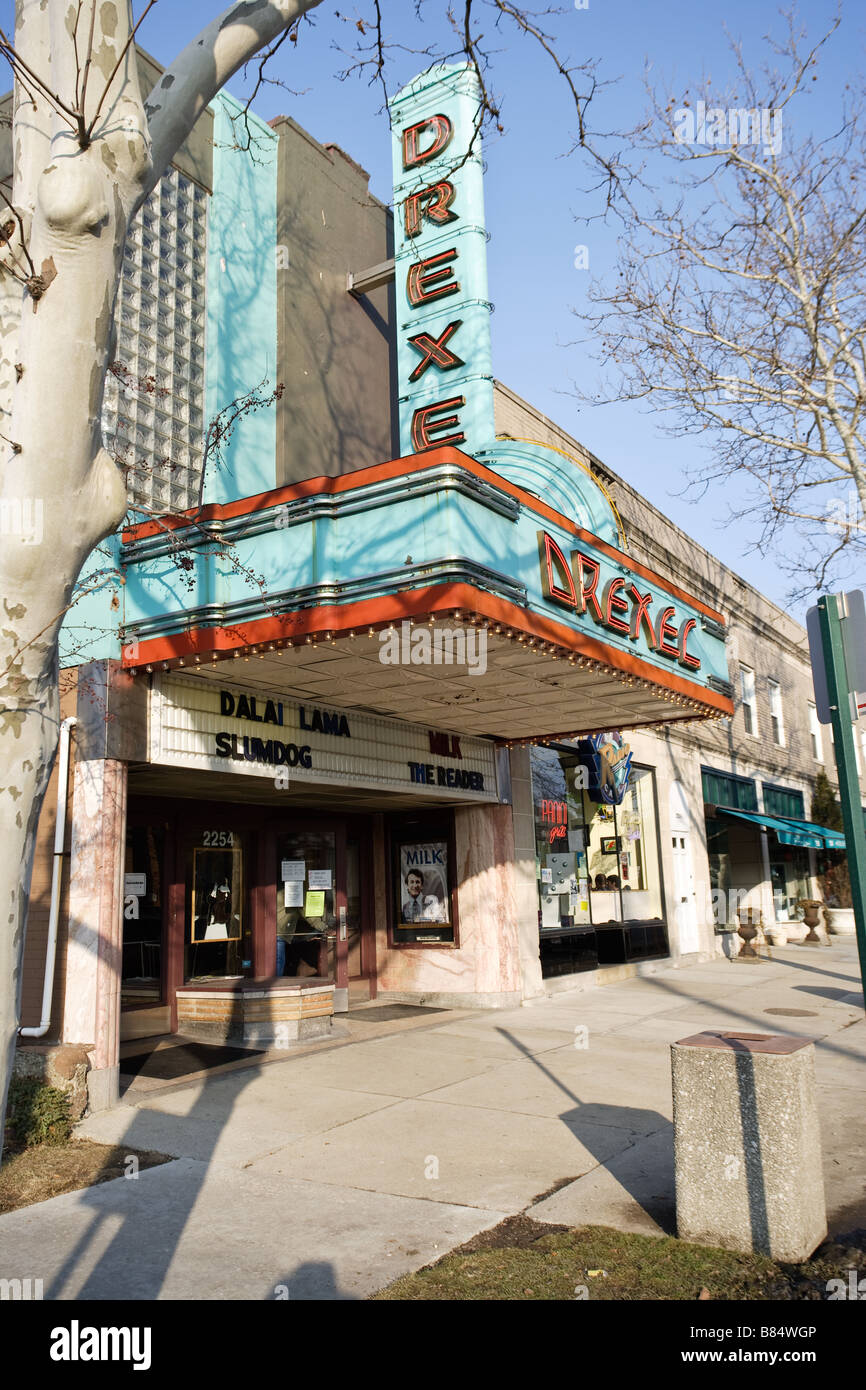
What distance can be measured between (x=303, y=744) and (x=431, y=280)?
5.09m

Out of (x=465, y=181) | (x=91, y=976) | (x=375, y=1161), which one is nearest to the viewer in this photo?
(x=375, y=1161)

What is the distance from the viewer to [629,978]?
16.6 m

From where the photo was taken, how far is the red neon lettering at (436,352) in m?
9.97

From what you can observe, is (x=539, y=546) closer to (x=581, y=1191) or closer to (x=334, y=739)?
(x=334, y=739)

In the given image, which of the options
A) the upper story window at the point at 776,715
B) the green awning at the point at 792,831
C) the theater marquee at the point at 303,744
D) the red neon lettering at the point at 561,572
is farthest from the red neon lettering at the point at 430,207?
the upper story window at the point at 776,715

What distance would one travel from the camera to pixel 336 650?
26.1 ft

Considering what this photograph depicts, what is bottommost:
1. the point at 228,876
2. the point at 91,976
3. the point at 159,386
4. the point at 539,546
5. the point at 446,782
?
the point at 91,976

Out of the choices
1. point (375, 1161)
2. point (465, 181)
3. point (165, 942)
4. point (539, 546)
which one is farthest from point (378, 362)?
point (375, 1161)

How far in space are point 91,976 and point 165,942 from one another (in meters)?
A: 3.52

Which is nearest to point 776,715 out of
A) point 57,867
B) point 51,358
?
point 57,867

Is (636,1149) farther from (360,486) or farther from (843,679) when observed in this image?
(360,486)

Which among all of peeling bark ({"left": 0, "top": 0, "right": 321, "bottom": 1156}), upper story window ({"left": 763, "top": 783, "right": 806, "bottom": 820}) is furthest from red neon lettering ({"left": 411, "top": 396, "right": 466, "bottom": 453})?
upper story window ({"left": 763, "top": 783, "right": 806, "bottom": 820})

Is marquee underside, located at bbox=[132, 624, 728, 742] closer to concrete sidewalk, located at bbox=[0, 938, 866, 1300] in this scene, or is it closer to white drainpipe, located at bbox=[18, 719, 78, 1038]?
white drainpipe, located at bbox=[18, 719, 78, 1038]

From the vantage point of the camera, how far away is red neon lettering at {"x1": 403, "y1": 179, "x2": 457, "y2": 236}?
1030cm
